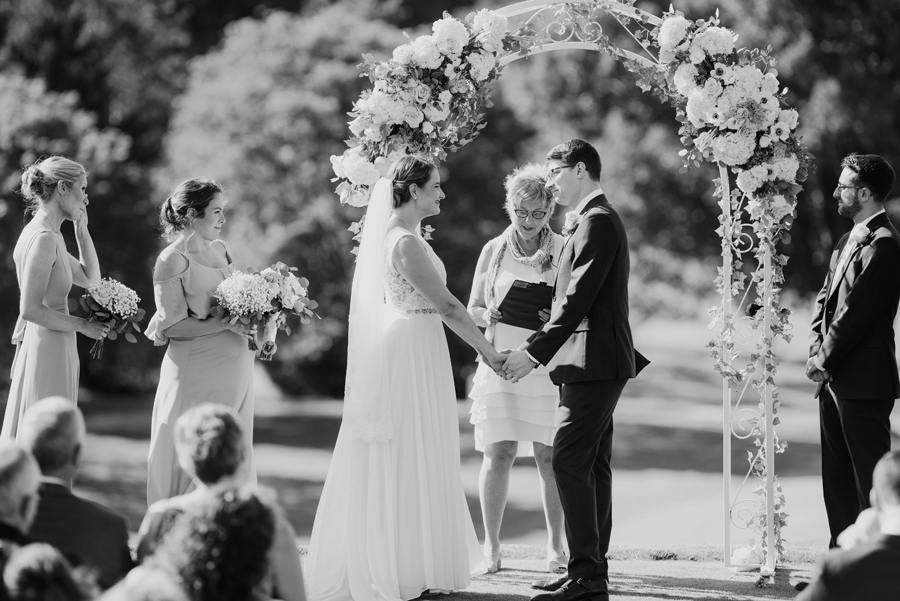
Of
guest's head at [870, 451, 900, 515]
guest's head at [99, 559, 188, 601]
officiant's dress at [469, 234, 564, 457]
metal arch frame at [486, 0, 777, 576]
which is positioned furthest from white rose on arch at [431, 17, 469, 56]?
guest's head at [99, 559, 188, 601]

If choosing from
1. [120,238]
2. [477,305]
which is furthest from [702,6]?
[477,305]

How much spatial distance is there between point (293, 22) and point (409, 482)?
16.7 m

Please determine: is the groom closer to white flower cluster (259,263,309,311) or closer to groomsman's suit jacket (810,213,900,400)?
groomsman's suit jacket (810,213,900,400)

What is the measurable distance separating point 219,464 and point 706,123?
422 centimetres

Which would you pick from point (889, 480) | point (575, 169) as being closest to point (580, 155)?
point (575, 169)

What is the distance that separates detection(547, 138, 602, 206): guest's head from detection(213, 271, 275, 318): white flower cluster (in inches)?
66.2

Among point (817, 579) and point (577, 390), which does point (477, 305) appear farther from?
point (817, 579)

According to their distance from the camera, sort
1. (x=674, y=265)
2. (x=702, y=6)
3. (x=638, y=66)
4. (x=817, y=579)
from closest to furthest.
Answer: (x=817, y=579) < (x=638, y=66) < (x=702, y=6) < (x=674, y=265)

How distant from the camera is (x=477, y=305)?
6.86 meters

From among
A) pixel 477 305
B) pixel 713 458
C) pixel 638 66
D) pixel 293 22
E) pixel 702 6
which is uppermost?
pixel 293 22

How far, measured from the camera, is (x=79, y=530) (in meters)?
3.56

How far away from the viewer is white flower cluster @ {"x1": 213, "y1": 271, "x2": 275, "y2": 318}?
5.50 metres

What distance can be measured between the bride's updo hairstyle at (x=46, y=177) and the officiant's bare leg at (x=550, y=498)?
3.14 m

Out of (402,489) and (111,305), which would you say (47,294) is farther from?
(402,489)
